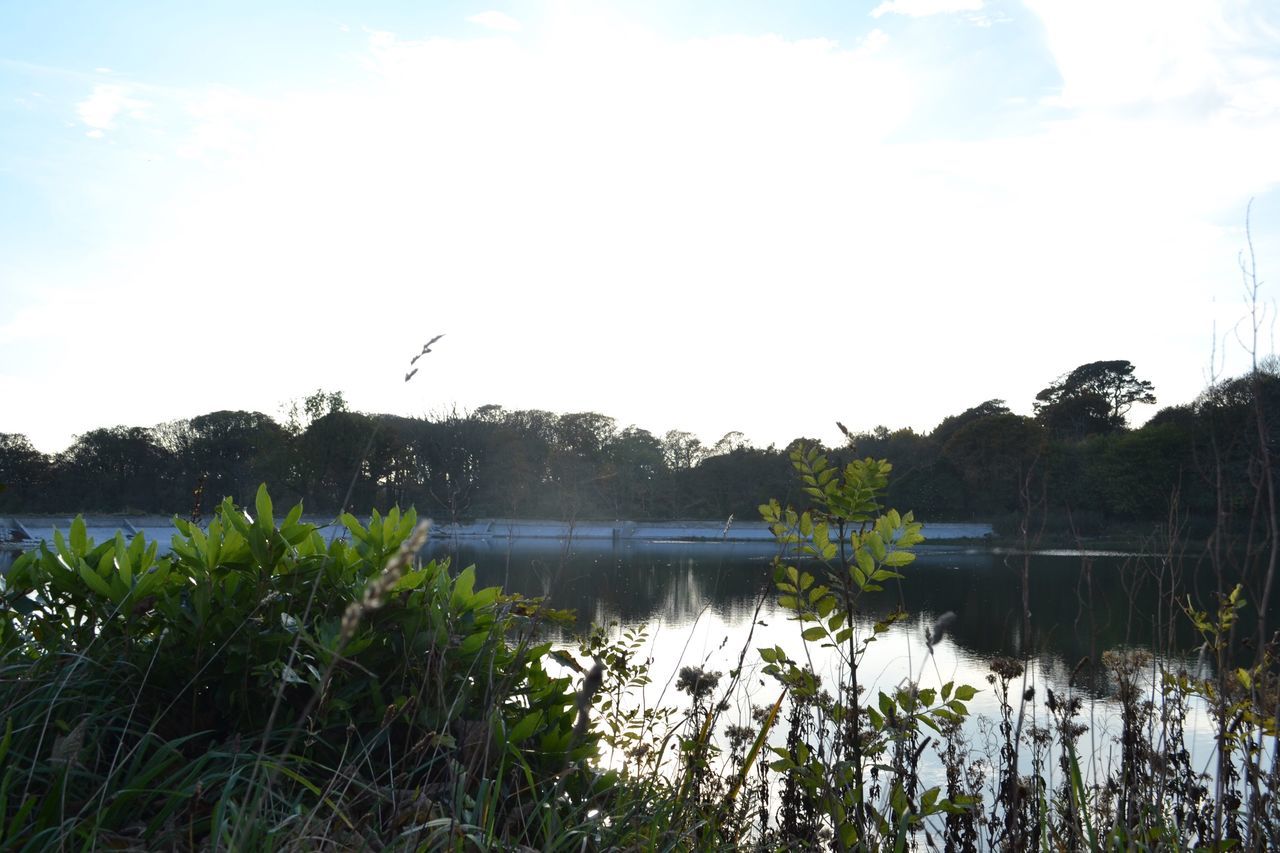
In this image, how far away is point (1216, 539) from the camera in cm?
266

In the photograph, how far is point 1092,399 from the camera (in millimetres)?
42250

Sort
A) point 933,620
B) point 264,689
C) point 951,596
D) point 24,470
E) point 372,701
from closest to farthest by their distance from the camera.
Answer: point 264,689 < point 372,701 < point 933,620 < point 951,596 < point 24,470

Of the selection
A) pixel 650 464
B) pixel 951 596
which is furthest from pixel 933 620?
pixel 650 464

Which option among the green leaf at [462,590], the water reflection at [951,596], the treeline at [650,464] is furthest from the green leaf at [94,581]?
the treeline at [650,464]

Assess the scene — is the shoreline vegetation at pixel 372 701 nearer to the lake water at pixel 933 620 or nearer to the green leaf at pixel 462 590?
the green leaf at pixel 462 590

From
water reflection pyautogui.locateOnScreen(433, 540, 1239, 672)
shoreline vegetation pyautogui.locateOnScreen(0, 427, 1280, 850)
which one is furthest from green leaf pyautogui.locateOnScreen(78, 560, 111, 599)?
water reflection pyautogui.locateOnScreen(433, 540, 1239, 672)

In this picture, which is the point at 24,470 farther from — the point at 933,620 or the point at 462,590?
the point at 462,590

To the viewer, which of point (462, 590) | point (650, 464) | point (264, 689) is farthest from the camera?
point (650, 464)

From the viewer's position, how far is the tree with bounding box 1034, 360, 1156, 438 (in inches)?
1537

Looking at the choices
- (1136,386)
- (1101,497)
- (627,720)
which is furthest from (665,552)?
(1136,386)

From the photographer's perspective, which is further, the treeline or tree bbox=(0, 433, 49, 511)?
tree bbox=(0, 433, 49, 511)

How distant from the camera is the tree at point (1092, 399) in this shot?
128 feet

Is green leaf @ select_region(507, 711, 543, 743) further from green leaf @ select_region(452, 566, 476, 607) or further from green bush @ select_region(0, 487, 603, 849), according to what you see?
green leaf @ select_region(452, 566, 476, 607)

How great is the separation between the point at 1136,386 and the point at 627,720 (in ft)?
169
